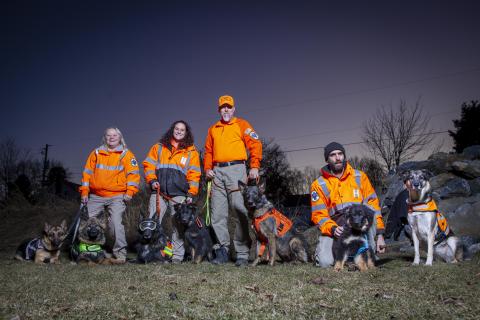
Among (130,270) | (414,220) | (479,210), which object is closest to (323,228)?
(414,220)

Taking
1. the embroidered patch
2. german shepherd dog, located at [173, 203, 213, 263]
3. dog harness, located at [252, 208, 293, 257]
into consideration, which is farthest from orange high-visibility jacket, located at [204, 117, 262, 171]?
the embroidered patch

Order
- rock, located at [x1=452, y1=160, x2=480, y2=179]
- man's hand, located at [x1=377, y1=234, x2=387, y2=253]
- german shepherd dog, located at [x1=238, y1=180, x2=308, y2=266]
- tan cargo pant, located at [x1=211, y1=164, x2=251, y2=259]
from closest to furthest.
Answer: man's hand, located at [x1=377, y1=234, x2=387, y2=253], german shepherd dog, located at [x1=238, y1=180, x2=308, y2=266], tan cargo pant, located at [x1=211, y1=164, x2=251, y2=259], rock, located at [x1=452, y1=160, x2=480, y2=179]

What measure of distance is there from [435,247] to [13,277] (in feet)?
21.2

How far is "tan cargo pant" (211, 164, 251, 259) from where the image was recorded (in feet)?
22.6

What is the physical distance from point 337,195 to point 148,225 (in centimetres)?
339

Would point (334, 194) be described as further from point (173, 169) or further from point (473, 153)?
point (473, 153)

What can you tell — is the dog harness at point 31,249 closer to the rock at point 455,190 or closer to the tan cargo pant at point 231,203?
the tan cargo pant at point 231,203

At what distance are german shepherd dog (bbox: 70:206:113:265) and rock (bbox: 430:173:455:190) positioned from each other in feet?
28.8

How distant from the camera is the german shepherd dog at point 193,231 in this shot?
23.2ft

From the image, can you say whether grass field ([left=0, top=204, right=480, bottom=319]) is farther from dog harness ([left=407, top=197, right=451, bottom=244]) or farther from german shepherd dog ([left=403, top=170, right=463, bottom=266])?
dog harness ([left=407, top=197, right=451, bottom=244])

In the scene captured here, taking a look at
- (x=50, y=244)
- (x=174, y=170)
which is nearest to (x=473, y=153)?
(x=174, y=170)

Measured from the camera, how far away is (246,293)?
3984 mm

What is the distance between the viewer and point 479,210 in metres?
9.32

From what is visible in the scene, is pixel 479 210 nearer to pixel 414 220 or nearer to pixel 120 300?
pixel 414 220
